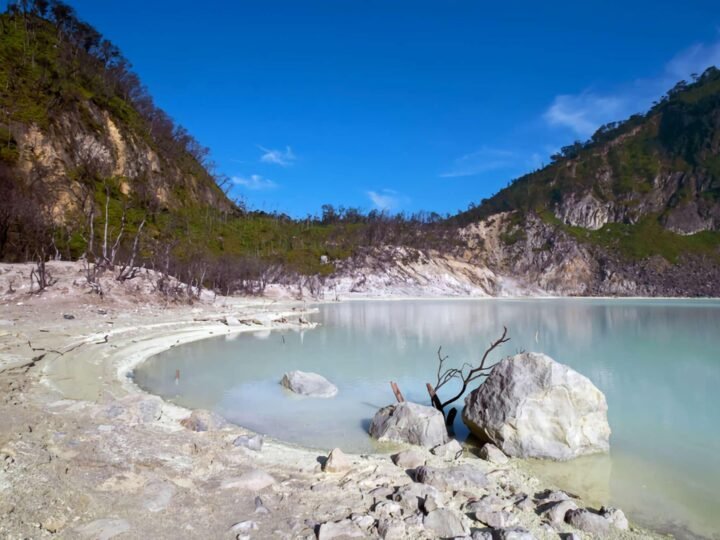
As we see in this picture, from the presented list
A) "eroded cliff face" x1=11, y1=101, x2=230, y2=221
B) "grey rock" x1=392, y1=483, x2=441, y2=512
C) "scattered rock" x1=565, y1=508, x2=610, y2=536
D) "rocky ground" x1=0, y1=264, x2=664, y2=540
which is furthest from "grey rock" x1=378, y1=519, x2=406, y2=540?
"eroded cliff face" x1=11, y1=101, x2=230, y2=221

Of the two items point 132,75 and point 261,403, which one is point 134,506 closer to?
point 261,403

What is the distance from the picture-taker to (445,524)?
17.8 feet

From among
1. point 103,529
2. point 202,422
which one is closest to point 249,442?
point 202,422

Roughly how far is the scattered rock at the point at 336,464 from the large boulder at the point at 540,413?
11.5ft

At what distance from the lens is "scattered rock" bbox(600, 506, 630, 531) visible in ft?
19.8

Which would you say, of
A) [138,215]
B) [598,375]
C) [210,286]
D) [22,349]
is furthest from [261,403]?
[138,215]

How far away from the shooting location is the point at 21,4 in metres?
73.4

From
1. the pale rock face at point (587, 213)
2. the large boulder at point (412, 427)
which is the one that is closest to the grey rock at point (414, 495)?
the large boulder at point (412, 427)

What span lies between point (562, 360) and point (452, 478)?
15.8m

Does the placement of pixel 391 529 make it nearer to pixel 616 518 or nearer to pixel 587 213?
pixel 616 518

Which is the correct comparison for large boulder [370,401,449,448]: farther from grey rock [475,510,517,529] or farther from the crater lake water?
grey rock [475,510,517,529]

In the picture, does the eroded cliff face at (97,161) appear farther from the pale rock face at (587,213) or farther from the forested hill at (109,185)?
the pale rock face at (587,213)

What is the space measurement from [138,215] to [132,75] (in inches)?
1564

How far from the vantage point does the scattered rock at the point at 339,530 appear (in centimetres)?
510
